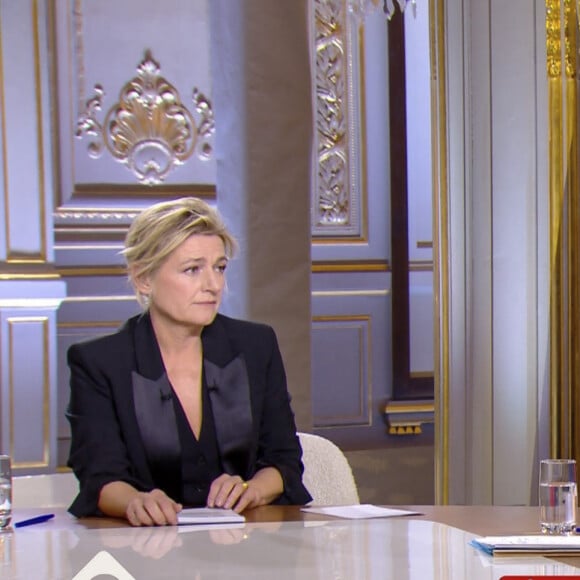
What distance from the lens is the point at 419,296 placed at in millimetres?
6109

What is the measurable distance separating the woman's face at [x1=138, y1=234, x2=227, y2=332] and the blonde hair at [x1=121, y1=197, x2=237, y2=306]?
16 mm

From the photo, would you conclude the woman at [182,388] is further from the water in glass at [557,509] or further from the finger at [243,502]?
the water in glass at [557,509]

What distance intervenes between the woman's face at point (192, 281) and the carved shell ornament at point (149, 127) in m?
3.37

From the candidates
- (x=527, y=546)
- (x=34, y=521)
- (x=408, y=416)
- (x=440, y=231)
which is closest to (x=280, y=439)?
(x=34, y=521)

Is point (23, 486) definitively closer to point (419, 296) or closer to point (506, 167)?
point (506, 167)

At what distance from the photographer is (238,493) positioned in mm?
2070

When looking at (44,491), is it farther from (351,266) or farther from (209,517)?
(351,266)

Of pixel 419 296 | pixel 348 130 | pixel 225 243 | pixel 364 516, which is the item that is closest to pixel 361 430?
pixel 419 296

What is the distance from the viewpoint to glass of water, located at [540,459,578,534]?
1.70 m

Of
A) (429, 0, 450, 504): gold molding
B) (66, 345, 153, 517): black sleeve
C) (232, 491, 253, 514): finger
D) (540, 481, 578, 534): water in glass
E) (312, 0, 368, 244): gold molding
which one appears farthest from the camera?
(312, 0, 368, 244): gold molding

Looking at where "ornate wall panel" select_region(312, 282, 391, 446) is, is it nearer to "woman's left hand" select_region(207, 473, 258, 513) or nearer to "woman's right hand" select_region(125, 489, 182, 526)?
"woman's left hand" select_region(207, 473, 258, 513)

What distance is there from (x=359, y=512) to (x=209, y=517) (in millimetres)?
251

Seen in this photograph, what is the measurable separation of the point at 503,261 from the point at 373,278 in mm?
2497

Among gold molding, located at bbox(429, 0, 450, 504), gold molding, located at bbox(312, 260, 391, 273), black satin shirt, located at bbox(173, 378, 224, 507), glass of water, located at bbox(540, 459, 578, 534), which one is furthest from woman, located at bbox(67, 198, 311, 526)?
gold molding, located at bbox(312, 260, 391, 273)
